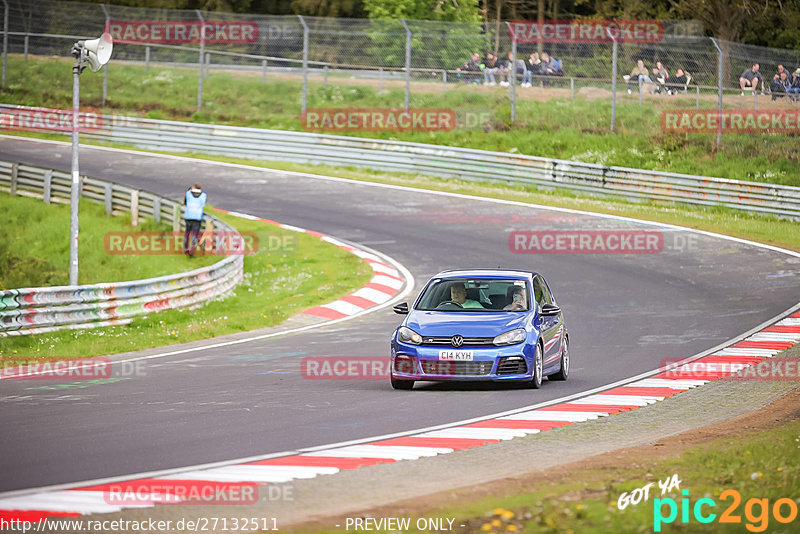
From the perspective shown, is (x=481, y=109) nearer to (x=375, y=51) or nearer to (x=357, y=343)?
(x=375, y=51)

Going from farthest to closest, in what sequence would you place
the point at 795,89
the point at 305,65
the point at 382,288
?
the point at 305,65, the point at 795,89, the point at 382,288

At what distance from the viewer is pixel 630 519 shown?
6629 mm

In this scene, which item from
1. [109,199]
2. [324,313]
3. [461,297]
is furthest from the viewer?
[109,199]

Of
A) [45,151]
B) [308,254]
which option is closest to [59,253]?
[308,254]

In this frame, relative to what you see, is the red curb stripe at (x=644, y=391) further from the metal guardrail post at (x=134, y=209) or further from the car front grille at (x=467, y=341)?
the metal guardrail post at (x=134, y=209)

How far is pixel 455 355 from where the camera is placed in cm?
1270

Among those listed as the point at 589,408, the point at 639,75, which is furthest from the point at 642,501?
the point at 639,75

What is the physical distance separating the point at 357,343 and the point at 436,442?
718 centimetres

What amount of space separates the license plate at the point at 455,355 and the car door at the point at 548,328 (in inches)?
→ 41.2

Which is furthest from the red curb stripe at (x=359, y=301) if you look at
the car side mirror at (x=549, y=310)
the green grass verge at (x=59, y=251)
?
the car side mirror at (x=549, y=310)

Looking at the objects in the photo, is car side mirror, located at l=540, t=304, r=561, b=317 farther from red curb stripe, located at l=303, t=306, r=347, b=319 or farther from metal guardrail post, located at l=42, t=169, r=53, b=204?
metal guardrail post, located at l=42, t=169, r=53, b=204

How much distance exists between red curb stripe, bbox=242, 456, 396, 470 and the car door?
4.62 meters

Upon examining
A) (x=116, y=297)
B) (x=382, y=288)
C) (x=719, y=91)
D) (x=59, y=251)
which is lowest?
(x=59, y=251)

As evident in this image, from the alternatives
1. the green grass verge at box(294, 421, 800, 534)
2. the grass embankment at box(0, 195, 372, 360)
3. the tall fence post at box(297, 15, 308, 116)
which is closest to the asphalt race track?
the grass embankment at box(0, 195, 372, 360)
